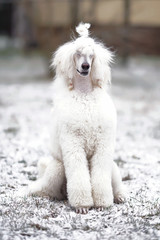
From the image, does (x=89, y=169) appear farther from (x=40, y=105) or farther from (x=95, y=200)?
(x=40, y=105)

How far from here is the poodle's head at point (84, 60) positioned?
4.44 meters

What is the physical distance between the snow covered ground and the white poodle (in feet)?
0.56

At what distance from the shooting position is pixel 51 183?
15.1 feet

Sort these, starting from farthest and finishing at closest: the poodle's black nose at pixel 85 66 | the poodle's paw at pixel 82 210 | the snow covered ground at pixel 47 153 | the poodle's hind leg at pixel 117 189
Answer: the poodle's hind leg at pixel 117 189, the poodle's black nose at pixel 85 66, the poodle's paw at pixel 82 210, the snow covered ground at pixel 47 153

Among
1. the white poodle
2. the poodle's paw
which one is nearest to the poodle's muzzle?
the white poodle

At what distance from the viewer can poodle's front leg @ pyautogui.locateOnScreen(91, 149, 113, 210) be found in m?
4.33

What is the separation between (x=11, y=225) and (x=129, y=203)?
114 centimetres

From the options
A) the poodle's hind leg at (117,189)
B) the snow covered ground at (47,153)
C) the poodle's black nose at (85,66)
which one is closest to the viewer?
the snow covered ground at (47,153)

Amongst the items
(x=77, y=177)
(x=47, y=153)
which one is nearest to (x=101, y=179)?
(x=77, y=177)

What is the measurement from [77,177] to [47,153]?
97.0 inches

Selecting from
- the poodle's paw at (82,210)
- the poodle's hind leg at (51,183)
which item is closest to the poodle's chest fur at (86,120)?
the poodle's hind leg at (51,183)

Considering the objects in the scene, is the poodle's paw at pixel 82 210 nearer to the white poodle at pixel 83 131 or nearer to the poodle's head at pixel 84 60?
the white poodle at pixel 83 131

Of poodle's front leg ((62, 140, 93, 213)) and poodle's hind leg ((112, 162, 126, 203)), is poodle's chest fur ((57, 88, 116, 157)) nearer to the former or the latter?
poodle's front leg ((62, 140, 93, 213))

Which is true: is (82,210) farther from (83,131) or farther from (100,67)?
(100,67)
